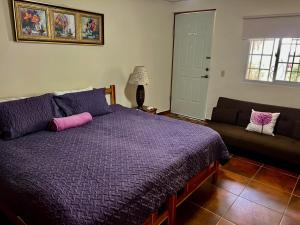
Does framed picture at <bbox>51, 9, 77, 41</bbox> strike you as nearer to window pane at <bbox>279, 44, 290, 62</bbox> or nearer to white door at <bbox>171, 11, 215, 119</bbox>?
white door at <bbox>171, 11, 215, 119</bbox>

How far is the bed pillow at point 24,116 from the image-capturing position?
2.15m

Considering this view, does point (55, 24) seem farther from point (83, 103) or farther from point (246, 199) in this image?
point (246, 199)

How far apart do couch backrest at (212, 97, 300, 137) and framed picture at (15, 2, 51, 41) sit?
2.89 metres

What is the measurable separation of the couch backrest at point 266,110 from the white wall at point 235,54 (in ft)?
0.98

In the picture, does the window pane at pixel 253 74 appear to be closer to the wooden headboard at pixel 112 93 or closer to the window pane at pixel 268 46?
the window pane at pixel 268 46

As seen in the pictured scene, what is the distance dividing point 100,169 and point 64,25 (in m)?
2.20

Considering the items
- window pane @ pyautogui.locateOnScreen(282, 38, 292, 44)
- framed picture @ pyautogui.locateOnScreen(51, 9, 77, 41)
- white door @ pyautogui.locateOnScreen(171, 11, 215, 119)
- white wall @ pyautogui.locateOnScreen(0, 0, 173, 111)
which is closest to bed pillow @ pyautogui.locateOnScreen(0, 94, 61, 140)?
white wall @ pyautogui.locateOnScreen(0, 0, 173, 111)

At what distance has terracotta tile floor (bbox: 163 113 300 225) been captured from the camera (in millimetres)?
2055

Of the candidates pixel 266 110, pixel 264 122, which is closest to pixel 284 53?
pixel 266 110

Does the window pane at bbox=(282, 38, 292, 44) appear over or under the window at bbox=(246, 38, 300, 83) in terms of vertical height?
over

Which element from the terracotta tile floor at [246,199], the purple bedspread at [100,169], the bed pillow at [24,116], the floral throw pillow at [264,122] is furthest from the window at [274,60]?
Answer: the bed pillow at [24,116]

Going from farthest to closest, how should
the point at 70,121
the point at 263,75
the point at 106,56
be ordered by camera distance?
1. the point at 263,75
2. the point at 106,56
3. the point at 70,121

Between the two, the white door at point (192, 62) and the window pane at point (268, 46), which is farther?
the white door at point (192, 62)

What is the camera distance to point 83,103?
2791 millimetres
